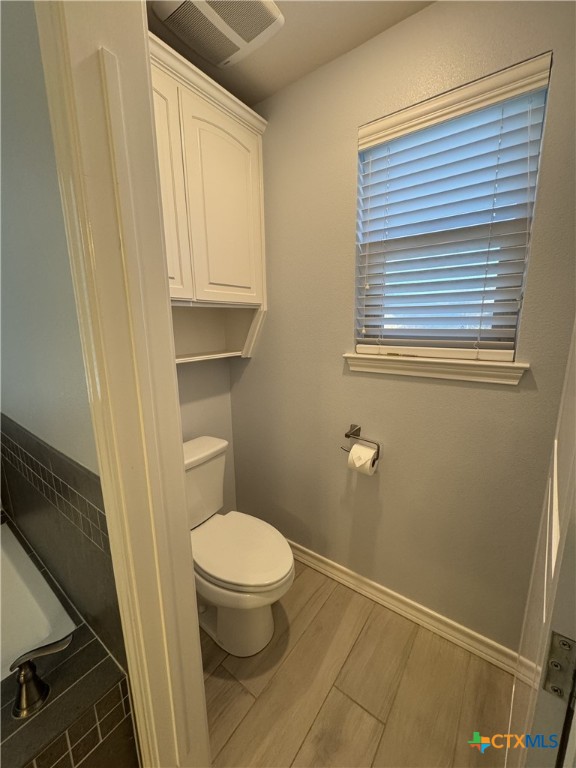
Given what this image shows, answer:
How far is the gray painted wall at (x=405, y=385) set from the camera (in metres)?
0.99

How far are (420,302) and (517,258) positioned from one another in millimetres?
337

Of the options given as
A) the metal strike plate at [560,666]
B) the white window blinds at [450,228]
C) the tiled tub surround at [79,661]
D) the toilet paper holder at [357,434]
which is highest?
the white window blinds at [450,228]

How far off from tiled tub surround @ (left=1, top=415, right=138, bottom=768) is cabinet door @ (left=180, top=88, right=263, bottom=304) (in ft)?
2.98

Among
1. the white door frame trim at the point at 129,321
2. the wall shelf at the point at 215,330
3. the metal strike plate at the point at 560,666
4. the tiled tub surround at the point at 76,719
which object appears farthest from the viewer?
the wall shelf at the point at 215,330

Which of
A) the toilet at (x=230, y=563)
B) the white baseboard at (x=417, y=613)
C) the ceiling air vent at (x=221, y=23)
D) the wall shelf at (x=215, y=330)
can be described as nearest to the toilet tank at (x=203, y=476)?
the toilet at (x=230, y=563)

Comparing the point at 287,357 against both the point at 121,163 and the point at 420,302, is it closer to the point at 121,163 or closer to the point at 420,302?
the point at 420,302

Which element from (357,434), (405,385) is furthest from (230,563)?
(405,385)

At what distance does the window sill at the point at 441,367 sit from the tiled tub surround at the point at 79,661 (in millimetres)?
1107

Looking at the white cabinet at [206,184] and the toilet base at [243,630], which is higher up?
the white cabinet at [206,184]

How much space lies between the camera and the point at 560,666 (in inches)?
13.9

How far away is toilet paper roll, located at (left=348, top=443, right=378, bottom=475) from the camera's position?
1390 millimetres

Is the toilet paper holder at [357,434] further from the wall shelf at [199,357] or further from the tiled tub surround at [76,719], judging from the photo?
the tiled tub surround at [76,719]

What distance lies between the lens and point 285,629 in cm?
144

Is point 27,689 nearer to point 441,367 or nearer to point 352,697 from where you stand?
point 352,697
